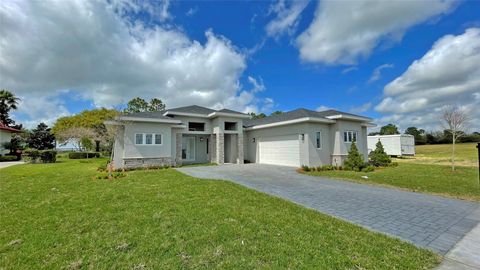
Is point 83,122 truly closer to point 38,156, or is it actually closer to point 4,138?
point 4,138

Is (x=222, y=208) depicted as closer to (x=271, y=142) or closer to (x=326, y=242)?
(x=326, y=242)

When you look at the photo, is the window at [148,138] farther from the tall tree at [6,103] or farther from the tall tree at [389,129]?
the tall tree at [389,129]

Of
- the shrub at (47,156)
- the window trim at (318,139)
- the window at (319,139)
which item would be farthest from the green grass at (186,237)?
the shrub at (47,156)

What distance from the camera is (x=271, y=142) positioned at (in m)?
19.8

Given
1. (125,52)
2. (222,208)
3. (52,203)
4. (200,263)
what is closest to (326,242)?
(200,263)

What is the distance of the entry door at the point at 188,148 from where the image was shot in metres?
20.8

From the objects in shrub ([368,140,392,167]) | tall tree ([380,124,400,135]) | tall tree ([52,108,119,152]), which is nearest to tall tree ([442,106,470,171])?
shrub ([368,140,392,167])

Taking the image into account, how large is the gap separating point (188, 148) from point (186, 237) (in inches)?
690

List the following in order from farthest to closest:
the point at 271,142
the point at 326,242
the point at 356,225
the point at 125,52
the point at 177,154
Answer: the point at 271,142 → the point at 177,154 → the point at 125,52 → the point at 356,225 → the point at 326,242

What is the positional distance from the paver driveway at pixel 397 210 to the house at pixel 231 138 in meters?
7.86

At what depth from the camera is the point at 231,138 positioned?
21.3 meters

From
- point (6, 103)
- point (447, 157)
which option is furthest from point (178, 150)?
point (6, 103)

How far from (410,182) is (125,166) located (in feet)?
57.2

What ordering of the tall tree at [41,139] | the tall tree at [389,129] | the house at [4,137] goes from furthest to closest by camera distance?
the tall tree at [389,129], the tall tree at [41,139], the house at [4,137]
